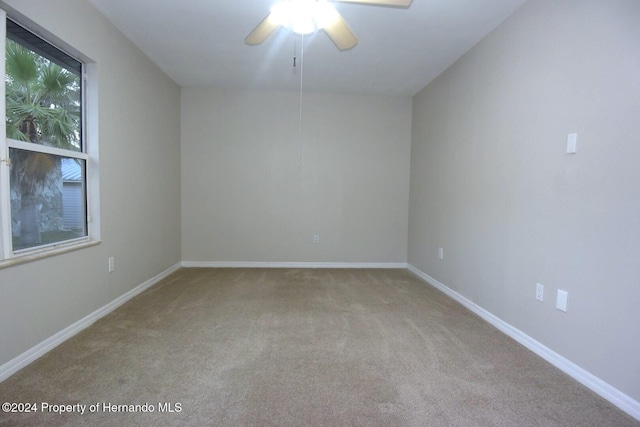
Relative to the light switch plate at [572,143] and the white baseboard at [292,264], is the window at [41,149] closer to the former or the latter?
the white baseboard at [292,264]

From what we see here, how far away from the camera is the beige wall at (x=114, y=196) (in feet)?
5.74

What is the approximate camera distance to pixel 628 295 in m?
1.44

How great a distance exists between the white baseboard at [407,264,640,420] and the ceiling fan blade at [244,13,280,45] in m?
2.80

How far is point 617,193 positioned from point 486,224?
42.3 inches

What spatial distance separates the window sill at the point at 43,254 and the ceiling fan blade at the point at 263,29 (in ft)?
6.48

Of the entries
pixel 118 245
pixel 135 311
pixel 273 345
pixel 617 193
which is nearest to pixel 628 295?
pixel 617 193

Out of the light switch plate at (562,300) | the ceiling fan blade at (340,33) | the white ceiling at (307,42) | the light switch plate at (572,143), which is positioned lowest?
the light switch plate at (562,300)

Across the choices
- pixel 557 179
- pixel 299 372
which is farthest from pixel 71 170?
pixel 557 179

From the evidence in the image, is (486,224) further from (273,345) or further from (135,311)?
(135,311)

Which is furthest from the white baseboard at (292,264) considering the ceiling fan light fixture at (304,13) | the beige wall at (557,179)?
the ceiling fan light fixture at (304,13)

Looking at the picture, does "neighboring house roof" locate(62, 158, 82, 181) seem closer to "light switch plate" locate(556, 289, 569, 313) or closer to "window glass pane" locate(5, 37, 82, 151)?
"window glass pane" locate(5, 37, 82, 151)

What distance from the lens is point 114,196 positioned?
2.59m

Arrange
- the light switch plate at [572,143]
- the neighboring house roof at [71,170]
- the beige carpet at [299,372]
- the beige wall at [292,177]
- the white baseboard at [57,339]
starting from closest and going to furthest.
A: the beige carpet at [299,372] → the white baseboard at [57,339] → the light switch plate at [572,143] → the neighboring house roof at [71,170] → the beige wall at [292,177]

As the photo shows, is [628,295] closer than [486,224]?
Yes
